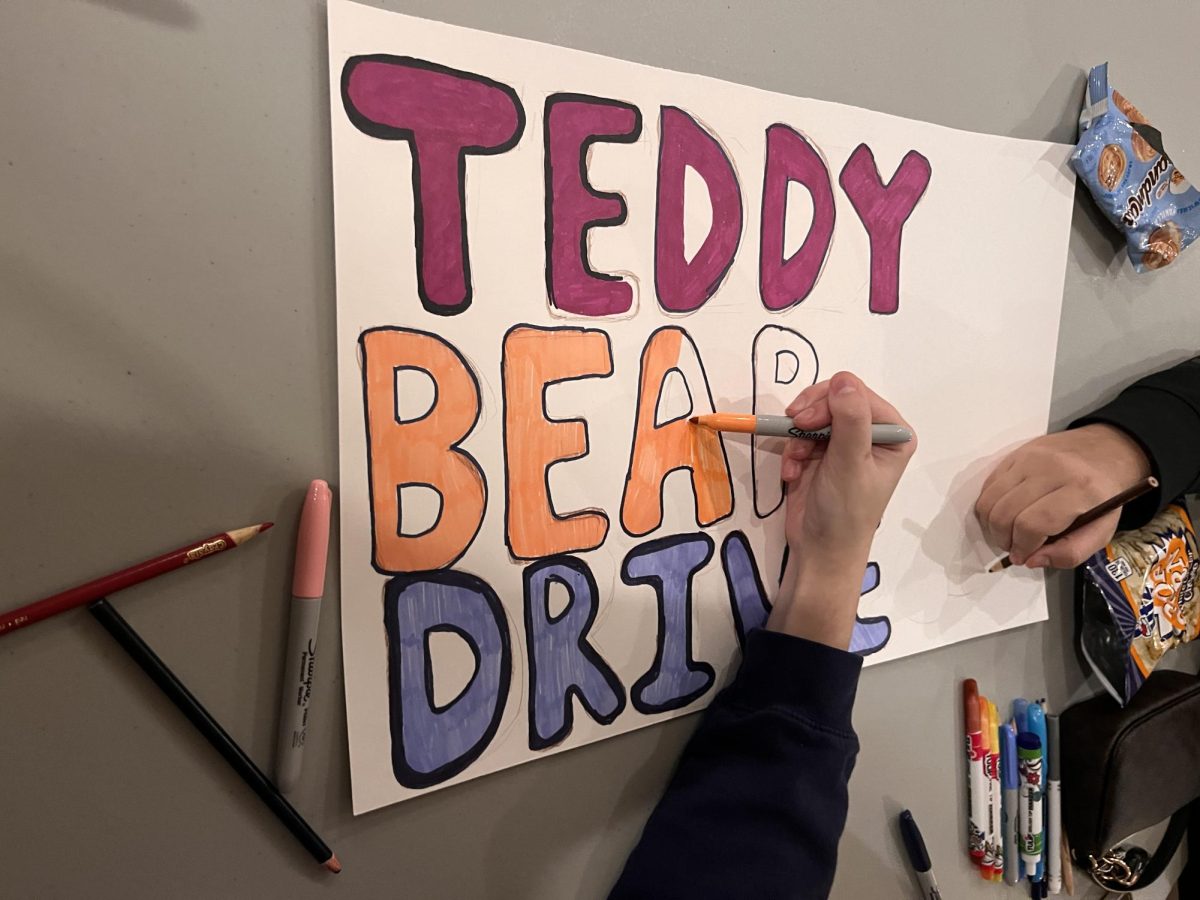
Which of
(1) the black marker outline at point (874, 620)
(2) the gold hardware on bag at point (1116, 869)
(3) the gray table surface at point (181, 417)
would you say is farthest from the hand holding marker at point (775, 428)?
(2) the gold hardware on bag at point (1116, 869)

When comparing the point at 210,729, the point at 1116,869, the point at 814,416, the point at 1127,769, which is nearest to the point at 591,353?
the point at 814,416

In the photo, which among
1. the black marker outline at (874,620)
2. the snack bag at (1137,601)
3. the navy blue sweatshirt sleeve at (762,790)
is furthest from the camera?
the snack bag at (1137,601)

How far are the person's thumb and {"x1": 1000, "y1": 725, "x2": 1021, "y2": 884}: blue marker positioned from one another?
358 mm

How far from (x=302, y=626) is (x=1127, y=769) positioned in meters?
0.71

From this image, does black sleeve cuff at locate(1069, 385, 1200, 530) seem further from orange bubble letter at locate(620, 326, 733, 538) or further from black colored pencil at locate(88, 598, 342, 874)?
black colored pencil at locate(88, 598, 342, 874)

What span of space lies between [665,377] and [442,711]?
0.77ft

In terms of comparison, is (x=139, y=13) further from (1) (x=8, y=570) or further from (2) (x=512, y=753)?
(2) (x=512, y=753)

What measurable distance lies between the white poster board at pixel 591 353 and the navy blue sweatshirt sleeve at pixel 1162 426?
172 millimetres

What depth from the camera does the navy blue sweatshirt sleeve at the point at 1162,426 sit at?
59 cm

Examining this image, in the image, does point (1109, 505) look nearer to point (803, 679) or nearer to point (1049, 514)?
point (1049, 514)

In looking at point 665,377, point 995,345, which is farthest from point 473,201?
point 995,345

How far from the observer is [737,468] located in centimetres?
47

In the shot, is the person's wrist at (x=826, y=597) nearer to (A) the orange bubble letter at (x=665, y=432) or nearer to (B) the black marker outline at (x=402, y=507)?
(A) the orange bubble letter at (x=665, y=432)

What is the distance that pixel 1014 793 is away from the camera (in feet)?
2.01
